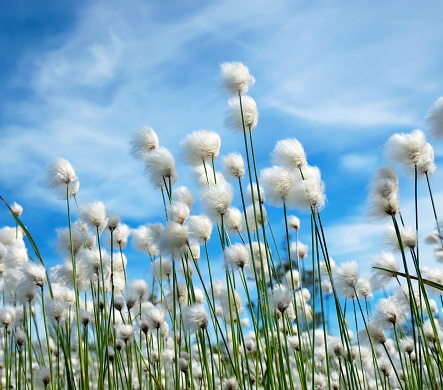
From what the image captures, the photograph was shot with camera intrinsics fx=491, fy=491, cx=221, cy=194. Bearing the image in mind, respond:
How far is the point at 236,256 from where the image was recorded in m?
2.45

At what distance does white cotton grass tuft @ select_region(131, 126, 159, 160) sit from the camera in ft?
9.95

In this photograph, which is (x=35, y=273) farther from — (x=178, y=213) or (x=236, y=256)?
(x=236, y=256)

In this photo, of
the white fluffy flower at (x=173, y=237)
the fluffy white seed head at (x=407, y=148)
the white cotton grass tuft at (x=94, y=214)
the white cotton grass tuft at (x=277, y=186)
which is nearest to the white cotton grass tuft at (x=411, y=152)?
the fluffy white seed head at (x=407, y=148)

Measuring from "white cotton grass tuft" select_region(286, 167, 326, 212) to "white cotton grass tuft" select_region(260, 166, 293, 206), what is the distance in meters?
0.06

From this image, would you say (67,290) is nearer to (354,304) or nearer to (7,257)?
(7,257)

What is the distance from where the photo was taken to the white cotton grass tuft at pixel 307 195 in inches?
93.9

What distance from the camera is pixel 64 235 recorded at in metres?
2.89

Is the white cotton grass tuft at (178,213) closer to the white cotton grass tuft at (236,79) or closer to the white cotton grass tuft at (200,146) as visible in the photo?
the white cotton grass tuft at (200,146)

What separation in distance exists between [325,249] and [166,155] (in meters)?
1.06

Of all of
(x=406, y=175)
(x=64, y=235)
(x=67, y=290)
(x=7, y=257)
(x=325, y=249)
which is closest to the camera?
(x=325, y=249)

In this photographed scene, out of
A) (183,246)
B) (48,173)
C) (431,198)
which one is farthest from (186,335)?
(431,198)

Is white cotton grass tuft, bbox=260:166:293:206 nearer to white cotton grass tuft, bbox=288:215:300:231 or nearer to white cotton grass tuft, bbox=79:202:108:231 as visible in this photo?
white cotton grass tuft, bbox=79:202:108:231

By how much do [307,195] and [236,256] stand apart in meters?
0.46

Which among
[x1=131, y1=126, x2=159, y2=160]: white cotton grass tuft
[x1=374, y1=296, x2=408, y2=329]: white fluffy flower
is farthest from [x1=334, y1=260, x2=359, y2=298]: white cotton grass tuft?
[x1=131, y1=126, x2=159, y2=160]: white cotton grass tuft
